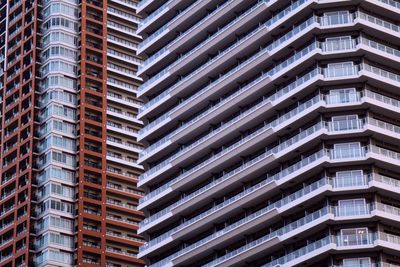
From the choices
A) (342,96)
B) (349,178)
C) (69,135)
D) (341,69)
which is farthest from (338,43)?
(69,135)

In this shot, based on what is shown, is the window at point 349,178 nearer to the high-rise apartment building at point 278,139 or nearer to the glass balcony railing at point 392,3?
the high-rise apartment building at point 278,139

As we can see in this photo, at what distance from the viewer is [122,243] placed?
553ft

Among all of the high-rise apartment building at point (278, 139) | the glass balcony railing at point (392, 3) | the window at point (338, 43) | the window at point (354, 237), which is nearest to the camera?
the window at point (354, 237)

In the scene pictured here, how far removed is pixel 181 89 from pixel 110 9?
152 ft

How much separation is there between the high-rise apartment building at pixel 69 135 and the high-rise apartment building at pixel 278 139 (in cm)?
2246

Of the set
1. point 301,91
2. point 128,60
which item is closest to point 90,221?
point 128,60

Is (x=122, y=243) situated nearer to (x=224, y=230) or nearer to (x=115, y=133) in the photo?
(x=115, y=133)

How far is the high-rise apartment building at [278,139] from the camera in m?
115

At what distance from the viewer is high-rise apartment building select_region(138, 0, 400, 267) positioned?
114750mm

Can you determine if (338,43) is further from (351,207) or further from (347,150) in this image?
(351,207)

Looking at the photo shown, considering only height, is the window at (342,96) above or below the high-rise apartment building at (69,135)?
below

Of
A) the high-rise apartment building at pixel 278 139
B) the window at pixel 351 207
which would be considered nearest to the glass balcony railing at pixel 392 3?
the high-rise apartment building at pixel 278 139

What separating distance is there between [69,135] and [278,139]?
182 ft

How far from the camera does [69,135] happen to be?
170 meters
